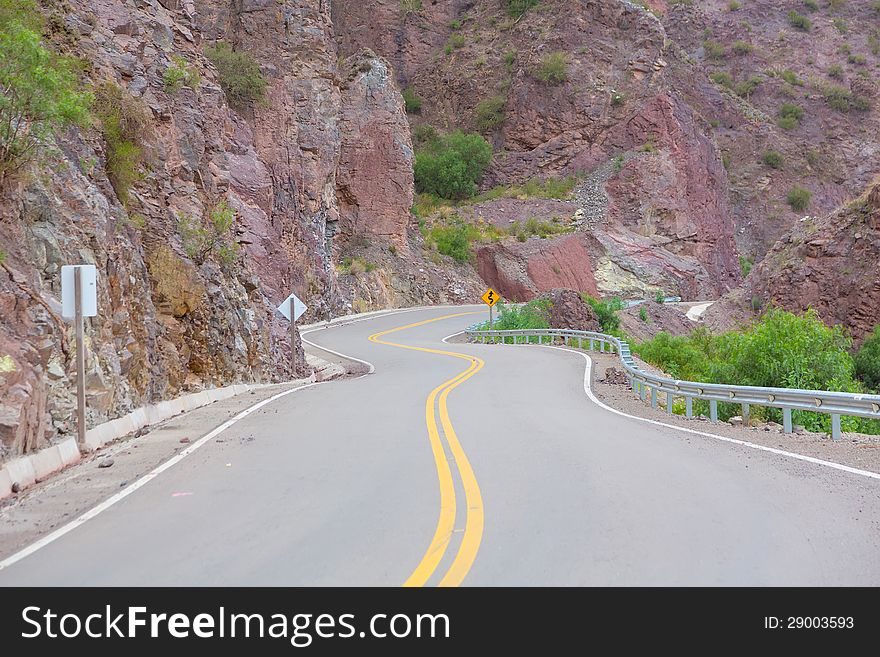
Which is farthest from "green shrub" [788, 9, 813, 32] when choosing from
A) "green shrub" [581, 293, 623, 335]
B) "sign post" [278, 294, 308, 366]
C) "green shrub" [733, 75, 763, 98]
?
"sign post" [278, 294, 308, 366]

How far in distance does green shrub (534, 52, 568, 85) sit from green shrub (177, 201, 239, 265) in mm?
63681

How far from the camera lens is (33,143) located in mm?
13203

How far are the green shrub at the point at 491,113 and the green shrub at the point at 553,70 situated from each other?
4.62 meters

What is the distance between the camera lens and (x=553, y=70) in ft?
270

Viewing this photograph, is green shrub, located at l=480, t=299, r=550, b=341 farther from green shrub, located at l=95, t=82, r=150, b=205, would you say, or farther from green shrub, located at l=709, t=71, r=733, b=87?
green shrub, located at l=709, t=71, r=733, b=87

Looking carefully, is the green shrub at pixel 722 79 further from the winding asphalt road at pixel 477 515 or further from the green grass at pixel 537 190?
the winding asphalt road at pixel 477 515

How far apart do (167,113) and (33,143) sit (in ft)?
36.7

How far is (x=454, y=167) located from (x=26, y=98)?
66885mm

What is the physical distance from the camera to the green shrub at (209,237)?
66.5ft

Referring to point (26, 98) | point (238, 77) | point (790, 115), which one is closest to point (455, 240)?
point (238, 77)

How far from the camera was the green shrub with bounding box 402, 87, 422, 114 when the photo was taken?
3499 inches

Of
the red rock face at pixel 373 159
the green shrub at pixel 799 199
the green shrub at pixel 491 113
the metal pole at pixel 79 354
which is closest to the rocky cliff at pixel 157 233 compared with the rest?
the metal pole at pixel 79 354

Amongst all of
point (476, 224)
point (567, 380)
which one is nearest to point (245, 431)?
point (567, 380)

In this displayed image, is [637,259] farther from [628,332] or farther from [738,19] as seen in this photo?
[738,19]
